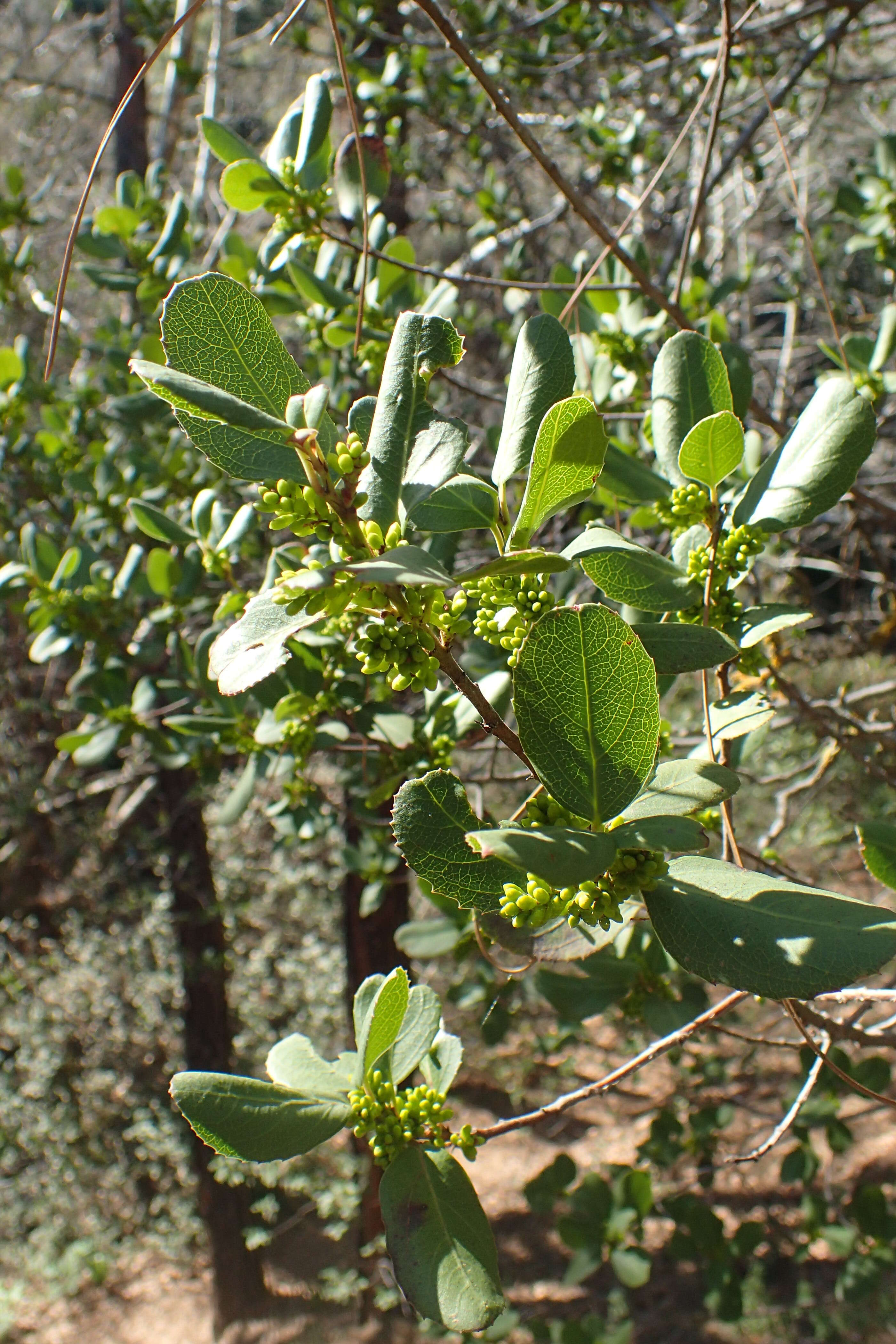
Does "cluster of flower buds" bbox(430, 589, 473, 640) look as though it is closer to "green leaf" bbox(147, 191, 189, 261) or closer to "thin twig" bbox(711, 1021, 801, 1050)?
"thin twig" bbox(711, 1021, 801, 1050)

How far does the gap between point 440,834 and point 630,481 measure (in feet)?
1.75

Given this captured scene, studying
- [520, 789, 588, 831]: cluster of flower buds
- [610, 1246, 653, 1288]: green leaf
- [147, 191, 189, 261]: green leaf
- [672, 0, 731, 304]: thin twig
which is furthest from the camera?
[610, 1246, 653, 1288]: green leaf

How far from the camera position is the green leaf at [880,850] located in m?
0.98

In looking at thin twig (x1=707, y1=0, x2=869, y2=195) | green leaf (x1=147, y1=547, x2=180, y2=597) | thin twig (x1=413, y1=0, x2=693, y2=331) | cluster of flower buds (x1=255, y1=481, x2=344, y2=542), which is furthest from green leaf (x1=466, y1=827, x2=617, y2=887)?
thin twig (x1=707, y1=0, x2=869, y2=195)

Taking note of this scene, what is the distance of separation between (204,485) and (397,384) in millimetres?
2184

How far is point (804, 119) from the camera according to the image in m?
3.75

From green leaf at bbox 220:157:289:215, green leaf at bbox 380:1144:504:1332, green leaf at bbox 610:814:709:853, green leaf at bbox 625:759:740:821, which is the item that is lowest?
green leaf at bbox 380:1144:504:1332

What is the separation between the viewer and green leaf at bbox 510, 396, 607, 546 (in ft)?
2.30

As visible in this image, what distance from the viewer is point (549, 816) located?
0.75 metres

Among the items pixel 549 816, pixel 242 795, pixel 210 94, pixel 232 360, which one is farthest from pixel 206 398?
pixel 210 94

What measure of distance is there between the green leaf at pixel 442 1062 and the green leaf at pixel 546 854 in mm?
574

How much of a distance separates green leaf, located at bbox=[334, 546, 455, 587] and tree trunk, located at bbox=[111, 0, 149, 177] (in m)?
4.78

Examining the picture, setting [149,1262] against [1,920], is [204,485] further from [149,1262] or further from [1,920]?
[149,1262]

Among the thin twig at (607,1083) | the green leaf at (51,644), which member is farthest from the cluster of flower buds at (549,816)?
the green leaf at (51,644)
